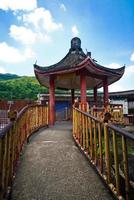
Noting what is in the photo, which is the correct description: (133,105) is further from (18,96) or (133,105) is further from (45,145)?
(18,96)

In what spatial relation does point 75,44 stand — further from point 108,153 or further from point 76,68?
point 108,153

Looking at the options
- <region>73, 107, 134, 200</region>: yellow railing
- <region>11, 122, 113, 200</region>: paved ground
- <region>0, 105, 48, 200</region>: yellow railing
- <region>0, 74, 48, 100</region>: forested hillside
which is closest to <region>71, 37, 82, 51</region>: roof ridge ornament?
<region>0, 105, 48, 200</region>: yellow railing

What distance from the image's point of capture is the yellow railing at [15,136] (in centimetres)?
318

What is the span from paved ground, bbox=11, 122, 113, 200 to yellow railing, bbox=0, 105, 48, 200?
0.27 meters

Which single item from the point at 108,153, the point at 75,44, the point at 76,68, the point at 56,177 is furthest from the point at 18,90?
the point at 108,153

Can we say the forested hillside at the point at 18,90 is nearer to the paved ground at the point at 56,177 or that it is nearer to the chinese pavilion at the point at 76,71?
the chinese pavilion at the point at 76,71

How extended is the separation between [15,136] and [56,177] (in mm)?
1231

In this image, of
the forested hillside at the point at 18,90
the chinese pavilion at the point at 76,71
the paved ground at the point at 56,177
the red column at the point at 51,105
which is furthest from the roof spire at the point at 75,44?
the forested hillside at the point at 18,90

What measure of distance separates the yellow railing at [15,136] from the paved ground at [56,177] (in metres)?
0.27

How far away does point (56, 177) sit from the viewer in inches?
167

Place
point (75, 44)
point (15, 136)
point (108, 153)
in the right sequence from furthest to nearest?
point (75, 44) < point (15, 136) < point (108, 153)

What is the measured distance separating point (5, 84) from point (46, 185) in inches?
1583

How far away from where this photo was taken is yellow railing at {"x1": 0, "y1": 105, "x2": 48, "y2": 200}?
318 centimetres

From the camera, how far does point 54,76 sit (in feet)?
41.6
